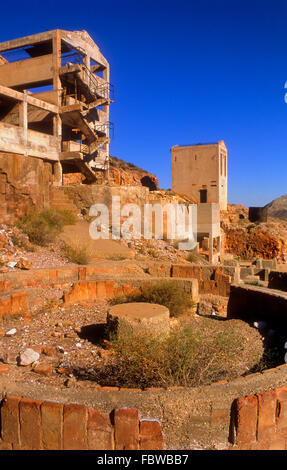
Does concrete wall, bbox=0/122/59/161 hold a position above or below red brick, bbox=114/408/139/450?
above

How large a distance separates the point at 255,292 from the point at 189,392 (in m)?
4.21

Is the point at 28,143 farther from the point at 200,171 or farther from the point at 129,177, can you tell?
the point at 200,171

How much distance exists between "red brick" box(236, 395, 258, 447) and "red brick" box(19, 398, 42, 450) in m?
1.46

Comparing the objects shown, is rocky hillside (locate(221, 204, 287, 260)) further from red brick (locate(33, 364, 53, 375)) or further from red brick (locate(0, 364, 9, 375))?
red brick (locate(0, 364, 9, 375))

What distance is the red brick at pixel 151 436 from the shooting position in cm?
262

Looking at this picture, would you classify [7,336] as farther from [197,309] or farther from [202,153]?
[202,153]

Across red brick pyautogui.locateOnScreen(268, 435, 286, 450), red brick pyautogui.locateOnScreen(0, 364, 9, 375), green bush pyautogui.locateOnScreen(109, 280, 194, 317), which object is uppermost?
green bush pyautogui.locateOnScreen(109, 280, 194, 317)

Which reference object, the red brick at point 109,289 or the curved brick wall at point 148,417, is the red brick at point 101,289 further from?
the curved brick wall at point 148,417

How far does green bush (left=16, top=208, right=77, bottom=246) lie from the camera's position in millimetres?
10688

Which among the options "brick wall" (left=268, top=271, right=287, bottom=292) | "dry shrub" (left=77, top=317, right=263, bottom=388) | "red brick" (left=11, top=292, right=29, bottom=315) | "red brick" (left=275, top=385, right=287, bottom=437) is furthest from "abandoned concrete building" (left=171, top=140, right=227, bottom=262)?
"red brick" (left=275, top=385, right=287, bottom=437)

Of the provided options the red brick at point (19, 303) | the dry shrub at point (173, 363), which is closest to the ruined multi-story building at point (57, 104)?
the red brick at point (19, 303)

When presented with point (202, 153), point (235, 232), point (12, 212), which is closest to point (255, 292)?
point (12, 212)

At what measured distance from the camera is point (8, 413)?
277 centimetres

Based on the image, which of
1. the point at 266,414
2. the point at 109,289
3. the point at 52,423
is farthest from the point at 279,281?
the point at 52,423
